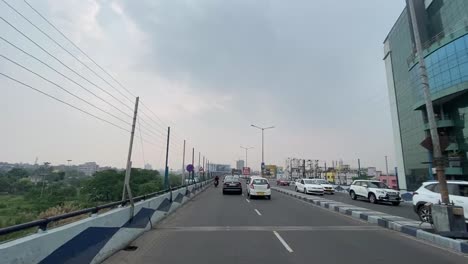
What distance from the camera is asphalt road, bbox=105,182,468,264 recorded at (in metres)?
6.89

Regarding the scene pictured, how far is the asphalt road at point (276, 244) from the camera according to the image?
6.89 meters

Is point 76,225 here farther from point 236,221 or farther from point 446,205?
point 446,205

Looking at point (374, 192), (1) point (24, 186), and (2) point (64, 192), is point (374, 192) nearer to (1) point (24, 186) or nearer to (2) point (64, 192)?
(1) point (24, 186)

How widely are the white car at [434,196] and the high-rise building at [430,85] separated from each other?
71.4ft

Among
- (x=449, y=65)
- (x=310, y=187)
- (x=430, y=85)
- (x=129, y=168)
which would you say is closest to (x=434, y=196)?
(x=129, y=168)

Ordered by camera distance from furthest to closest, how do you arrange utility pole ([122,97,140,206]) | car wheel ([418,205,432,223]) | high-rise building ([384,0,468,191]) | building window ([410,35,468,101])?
high-rise building ([384,0,468,191]), building window ([410,35,468,101]), car wheel ([418,205,432,223]), utility pole ([122,97,140,206])

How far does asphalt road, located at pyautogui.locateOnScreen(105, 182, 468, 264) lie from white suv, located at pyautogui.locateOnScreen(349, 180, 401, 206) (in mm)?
10753

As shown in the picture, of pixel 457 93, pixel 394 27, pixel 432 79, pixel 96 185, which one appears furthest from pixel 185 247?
pixel 394 27

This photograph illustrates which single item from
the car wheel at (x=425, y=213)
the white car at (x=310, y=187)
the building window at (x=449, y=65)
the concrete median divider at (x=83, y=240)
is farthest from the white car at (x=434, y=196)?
the building window at (x=449, y=65)

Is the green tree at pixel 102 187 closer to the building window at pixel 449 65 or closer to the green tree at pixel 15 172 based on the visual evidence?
the green tree at pixel 15 172

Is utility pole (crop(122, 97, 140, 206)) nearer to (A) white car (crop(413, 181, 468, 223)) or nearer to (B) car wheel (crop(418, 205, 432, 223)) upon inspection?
(A) white car (crop(413, 181, 468, 223))

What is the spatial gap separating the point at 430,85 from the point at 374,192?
100.0 ft

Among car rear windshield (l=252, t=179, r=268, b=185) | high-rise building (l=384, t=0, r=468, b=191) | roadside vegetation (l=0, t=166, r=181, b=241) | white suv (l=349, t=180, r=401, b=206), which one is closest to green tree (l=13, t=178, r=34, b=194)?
roadside vegetation (l=0, t=166, r=181, b=241)

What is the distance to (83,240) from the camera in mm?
5945
